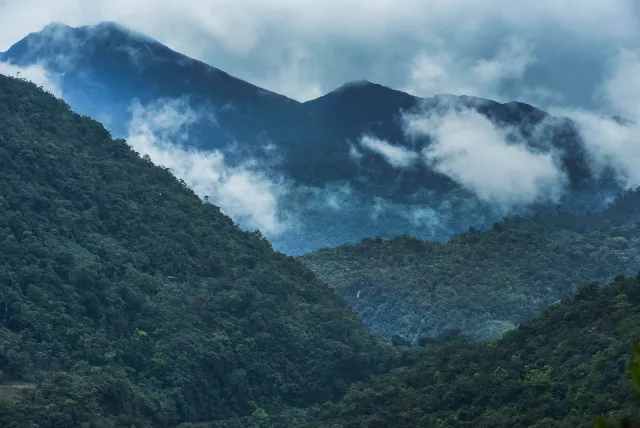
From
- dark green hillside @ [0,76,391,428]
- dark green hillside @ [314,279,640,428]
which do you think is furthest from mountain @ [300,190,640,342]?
dark green hillside @ [314,279,640,428]

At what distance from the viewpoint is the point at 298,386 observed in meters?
42.5

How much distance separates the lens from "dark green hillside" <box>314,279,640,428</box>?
3094 centimetres

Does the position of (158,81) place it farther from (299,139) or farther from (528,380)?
(528,380)

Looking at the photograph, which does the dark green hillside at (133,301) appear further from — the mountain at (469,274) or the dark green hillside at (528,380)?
the mountain at (469,274)

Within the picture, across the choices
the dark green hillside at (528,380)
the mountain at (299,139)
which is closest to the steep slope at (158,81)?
the mountain at (299,139)

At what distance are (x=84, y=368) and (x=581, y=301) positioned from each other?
1785 cm

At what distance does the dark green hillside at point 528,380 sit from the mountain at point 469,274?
1650cm

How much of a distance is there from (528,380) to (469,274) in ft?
84.9

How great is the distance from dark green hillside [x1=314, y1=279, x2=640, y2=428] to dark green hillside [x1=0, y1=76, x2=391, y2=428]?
4166mm

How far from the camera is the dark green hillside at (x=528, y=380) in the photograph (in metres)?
30.9

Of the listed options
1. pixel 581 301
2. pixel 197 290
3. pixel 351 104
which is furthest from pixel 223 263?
pixel 351 104

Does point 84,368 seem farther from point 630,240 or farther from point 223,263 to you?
point 630,240

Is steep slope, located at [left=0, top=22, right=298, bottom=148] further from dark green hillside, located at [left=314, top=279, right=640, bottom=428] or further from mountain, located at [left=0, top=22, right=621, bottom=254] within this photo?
dark green hillside, located at [left=314, top=279, right=640, bottom=428]

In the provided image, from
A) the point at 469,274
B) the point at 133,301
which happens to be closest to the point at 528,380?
the point at 133,301
